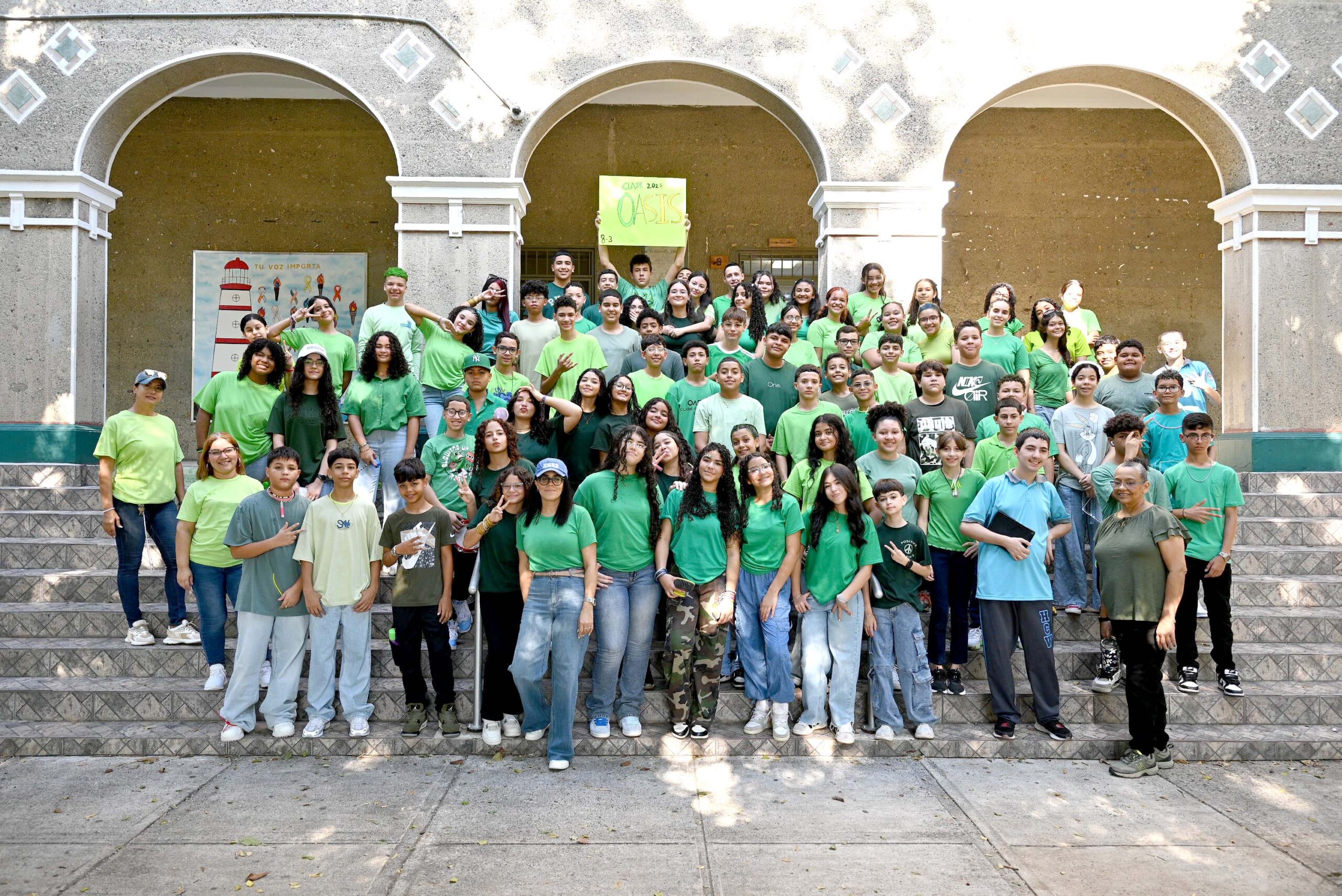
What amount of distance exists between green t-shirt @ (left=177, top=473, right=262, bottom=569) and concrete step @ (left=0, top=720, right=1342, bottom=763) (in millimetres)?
1018

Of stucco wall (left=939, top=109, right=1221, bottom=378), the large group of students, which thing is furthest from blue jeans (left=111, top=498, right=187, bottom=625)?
stucco wall (left=939, top=109, right=1221, bottom=378)

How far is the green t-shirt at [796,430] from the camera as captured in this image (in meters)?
6.97

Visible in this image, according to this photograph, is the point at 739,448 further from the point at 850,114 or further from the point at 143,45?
the point at 143,45

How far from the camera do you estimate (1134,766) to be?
5.66 m

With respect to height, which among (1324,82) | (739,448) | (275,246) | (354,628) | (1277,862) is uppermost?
(1324,82)

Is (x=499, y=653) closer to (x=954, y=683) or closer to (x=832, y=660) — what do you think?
(x=832, y=660)

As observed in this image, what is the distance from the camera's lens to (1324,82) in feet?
31.8

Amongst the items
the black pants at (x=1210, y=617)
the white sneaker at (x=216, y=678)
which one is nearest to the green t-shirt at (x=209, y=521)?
the white sneaker at (x=216, y=678)

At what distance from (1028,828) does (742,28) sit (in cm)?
756

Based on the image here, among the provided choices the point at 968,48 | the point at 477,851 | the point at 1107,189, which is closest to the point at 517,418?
the point at 477,851

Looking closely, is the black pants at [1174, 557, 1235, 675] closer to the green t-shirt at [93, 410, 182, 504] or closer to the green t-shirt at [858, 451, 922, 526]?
the green t-shirt at [858, 451, 922, 526]

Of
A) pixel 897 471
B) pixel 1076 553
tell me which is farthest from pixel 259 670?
pixel 1076 553

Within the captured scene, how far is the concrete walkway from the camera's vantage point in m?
4.36

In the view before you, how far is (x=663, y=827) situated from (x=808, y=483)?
2.35 metres
